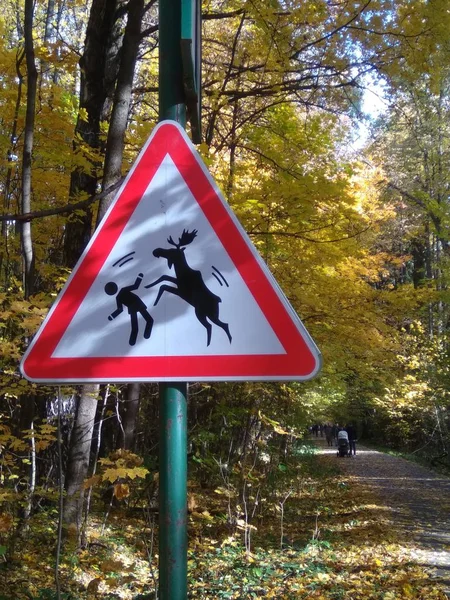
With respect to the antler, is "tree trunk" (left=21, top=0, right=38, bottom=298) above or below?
above

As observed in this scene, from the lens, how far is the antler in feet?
4.81

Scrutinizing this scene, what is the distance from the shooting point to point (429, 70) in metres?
5.92

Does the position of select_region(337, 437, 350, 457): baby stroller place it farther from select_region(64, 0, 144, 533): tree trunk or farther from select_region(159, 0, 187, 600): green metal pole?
select_region(159, 0, 187, 600): green metal pole

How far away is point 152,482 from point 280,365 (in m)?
5.52

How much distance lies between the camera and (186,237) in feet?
4.83

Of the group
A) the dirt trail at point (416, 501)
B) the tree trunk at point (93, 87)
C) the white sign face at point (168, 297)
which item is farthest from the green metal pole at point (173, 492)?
the dirt trail at point (416, 501)

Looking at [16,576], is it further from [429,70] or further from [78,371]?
[429,70]

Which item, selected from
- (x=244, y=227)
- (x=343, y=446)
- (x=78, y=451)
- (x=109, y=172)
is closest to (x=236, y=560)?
(x=78, y=451)

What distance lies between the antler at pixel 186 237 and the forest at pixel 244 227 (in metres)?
1.85

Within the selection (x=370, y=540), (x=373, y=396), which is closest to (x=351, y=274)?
(x=370, y=540)

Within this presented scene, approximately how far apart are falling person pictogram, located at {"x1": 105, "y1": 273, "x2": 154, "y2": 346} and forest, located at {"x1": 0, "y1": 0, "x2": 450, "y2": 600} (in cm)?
188

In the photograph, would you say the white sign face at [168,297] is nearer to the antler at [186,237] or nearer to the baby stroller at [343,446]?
the antler at [186,237]

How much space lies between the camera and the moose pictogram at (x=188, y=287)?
143cm

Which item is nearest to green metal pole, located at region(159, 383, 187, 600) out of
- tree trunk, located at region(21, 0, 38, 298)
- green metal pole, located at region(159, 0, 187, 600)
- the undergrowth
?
green metal pole, located at region(159, 0, 187, 600)
